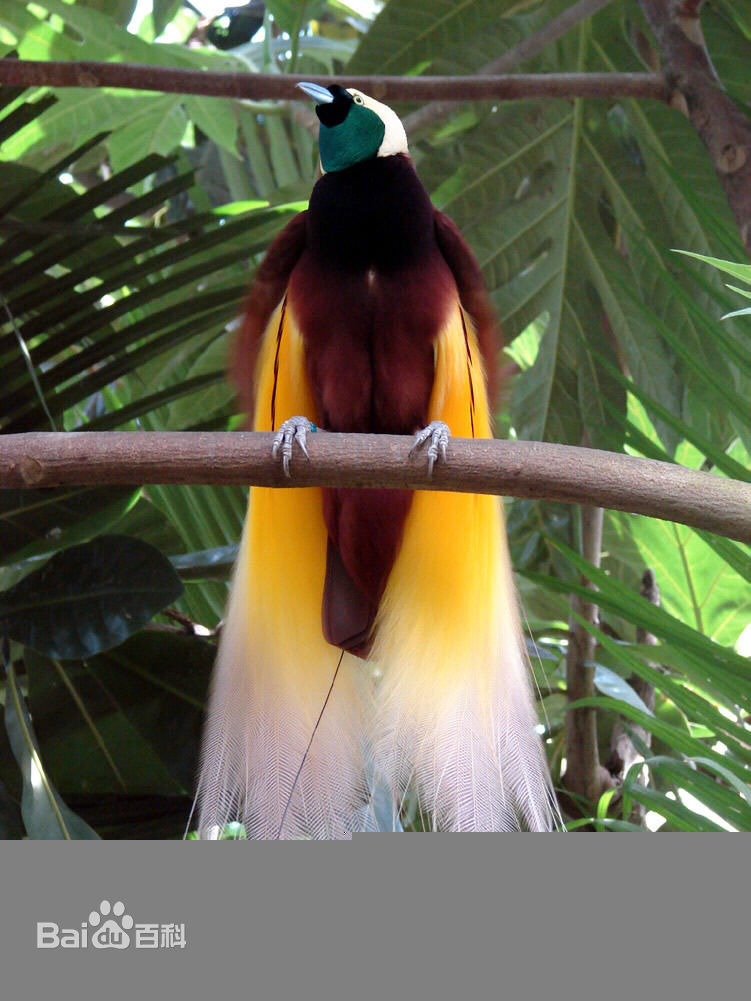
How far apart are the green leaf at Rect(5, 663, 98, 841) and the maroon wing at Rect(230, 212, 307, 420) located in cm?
38

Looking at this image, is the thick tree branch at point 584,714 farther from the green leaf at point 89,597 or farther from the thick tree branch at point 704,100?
the green leaf at point 89,597

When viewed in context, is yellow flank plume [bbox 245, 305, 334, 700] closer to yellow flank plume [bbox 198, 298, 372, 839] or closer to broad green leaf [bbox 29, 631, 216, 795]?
yellow flank plume [bbox 198, 298, 372, 839]

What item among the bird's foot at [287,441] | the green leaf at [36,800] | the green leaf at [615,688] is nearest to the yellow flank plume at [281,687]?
the green leaf at [36,800]

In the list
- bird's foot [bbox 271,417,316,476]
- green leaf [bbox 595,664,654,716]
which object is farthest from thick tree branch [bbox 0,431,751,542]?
green leaf [bbox 595,664,654,716]

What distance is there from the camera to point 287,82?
3.95ft

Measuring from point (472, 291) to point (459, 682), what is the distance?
Answer: 0.39 m

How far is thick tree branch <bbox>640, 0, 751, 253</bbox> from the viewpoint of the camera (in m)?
1.12

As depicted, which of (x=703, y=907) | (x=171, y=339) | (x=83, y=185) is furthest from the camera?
(x=83, y=185)

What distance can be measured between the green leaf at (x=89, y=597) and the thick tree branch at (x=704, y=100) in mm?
705

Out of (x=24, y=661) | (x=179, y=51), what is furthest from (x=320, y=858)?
(x=179, y=51)

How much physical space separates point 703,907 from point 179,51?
53.6 inches

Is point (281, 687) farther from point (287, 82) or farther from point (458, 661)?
point (287, 82)

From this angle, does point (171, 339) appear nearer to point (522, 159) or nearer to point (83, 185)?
point (522, 159)

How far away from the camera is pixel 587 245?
1.47m
